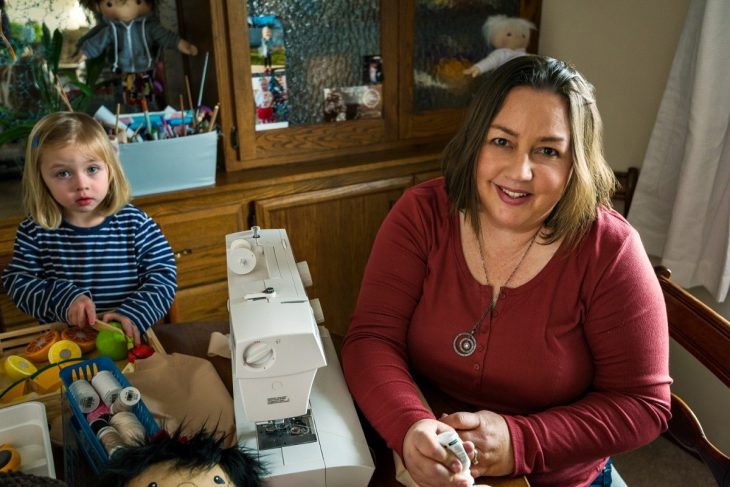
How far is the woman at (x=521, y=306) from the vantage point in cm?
101

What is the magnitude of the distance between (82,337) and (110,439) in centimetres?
40

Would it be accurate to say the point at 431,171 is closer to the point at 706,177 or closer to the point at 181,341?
the point at 706,177

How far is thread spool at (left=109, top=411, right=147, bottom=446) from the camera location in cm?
81

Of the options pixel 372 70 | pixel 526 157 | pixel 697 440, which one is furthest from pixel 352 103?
pixel 697 440

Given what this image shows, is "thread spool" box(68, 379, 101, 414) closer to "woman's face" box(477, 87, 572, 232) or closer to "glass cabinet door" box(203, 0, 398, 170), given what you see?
"woman's face" box(477, 87, 572, 232)

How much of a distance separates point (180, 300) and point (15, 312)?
1.55ft

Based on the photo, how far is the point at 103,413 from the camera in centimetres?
88

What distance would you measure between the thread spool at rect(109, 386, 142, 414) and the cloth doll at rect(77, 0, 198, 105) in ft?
4.73

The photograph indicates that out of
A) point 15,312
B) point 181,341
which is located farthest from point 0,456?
point 15,312

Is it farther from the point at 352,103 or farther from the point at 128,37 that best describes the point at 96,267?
the point at 352,103

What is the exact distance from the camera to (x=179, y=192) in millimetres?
1954

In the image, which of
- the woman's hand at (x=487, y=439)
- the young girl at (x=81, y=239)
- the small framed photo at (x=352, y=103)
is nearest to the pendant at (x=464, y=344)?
the woman's hand at (x=487, y=439)

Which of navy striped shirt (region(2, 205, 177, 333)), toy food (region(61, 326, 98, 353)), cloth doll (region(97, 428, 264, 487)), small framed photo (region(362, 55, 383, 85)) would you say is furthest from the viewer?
small framed photo (region(362, 55, 383, 85))

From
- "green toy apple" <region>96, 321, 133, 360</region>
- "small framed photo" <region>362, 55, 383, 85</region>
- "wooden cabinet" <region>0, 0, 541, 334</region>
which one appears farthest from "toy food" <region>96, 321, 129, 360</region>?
"small framed photo" <region>362, 55, 383, 85</region>
